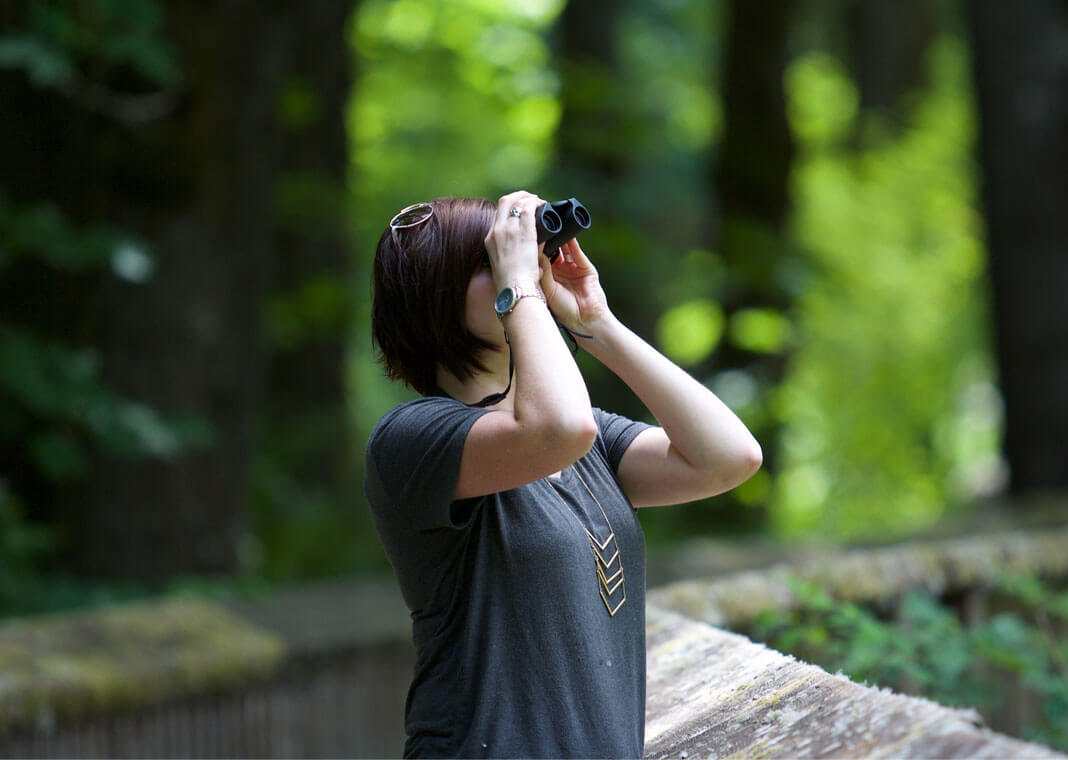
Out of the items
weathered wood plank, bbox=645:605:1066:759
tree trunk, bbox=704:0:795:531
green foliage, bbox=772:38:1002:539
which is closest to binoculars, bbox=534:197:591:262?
weathered wood plank, bbox=645:605:1066:759

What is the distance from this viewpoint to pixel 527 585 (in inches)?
80.4

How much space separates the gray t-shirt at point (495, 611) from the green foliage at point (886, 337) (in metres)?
8.62

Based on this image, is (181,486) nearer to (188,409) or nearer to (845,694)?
(188,409)

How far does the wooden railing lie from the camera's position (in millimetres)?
2195

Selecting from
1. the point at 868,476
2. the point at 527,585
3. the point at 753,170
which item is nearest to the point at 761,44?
the point at 753,170

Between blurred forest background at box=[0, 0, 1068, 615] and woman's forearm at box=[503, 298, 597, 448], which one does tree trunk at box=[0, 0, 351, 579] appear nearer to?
blurred forest background at box=[0, 0, 1068, 615]

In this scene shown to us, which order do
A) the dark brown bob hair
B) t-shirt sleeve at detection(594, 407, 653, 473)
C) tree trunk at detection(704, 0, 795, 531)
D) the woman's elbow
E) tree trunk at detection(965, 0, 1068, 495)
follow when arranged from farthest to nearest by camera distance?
tree trunk at detection(704, 0, 795, 531) < tree trunk at detection(965, 0, 1068, 495) < t-shirt sleeve at detection(594, 407, 653, 473) < the dark brown bob hair < the woman's elbow

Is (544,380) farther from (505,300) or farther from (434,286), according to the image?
(434,286)

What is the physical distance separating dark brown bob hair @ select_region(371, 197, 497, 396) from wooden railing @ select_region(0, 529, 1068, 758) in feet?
A: 2.68

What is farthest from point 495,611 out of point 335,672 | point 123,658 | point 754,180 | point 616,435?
point 754,180

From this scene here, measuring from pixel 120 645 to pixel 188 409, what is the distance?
7.67 ft

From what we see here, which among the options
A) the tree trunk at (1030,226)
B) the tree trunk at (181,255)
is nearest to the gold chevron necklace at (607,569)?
the tree trunk at (181,255)

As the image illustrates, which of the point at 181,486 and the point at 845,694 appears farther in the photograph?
the point at 181,486

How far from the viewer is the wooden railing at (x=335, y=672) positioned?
2195 mm
